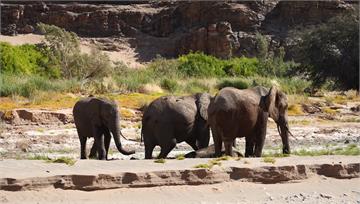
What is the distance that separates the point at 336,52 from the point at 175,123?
2046 centimetres

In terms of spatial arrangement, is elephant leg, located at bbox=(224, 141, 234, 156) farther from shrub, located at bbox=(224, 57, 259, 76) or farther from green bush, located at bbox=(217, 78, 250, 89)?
shrub, located at bbox=(224, 57, 259, 76)

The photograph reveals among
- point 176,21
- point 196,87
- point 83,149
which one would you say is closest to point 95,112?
point 83,149

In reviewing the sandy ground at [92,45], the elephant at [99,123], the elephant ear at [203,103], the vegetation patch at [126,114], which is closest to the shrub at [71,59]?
the vegetation patch at [126,114]

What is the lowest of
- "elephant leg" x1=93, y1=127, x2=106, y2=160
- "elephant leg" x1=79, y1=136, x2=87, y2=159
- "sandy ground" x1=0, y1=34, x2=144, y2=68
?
"sandy ground" x1=0, y1=34, x2=144, y2=68

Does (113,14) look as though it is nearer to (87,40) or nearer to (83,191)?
(87,40)

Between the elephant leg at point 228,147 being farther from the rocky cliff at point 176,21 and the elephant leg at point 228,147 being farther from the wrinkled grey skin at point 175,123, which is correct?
the rocky cliff at point 176,21

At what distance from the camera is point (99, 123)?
15.2 m

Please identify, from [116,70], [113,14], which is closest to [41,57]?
[116,70]

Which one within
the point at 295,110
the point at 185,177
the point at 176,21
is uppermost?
the point at 185,177

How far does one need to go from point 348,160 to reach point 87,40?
273 ft

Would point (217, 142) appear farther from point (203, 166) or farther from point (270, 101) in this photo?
point (203, 166)

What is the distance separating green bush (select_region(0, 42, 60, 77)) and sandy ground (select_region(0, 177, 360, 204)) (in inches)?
1338

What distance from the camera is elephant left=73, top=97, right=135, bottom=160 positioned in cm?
1480

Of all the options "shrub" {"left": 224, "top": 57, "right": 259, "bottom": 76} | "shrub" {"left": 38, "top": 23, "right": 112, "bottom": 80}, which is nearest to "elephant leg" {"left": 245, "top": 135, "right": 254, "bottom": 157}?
"shrub" {"left": 38, "top": 23, "right": 112, "bottom": 80}
